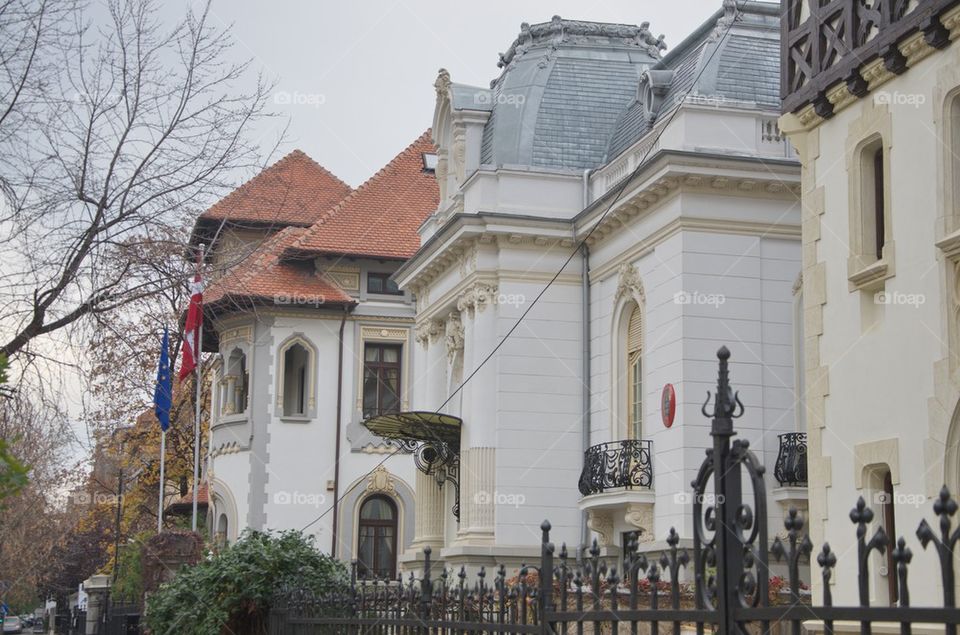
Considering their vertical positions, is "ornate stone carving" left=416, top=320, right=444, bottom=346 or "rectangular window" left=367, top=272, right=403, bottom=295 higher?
"rectangular window" left=367, top=272, right=403, bottom=295

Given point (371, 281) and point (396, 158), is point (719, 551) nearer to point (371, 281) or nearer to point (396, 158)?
point (371, 281)

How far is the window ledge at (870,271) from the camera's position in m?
13.6

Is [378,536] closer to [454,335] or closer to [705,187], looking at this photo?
[454,335]

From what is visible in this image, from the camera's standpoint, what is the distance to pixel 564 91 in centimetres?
2867

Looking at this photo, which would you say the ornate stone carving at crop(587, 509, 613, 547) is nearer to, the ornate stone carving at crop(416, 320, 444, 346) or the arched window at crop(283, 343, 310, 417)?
the ornate stone carving at crop(416, 320, 444, 346)

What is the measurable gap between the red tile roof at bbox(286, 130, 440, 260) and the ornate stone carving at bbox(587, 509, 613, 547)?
49.2 ft

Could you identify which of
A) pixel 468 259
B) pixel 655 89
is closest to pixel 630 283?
pixel 655 89

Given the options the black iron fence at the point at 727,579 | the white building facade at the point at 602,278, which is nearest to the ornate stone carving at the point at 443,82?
Result: the white building facade at the point at 602,278

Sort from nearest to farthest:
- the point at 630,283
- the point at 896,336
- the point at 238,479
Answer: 1. the point at 896,336
2. the point at 630,283
3. the point at 238,479

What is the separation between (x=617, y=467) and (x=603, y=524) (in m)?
1.50

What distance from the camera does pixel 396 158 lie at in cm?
4294

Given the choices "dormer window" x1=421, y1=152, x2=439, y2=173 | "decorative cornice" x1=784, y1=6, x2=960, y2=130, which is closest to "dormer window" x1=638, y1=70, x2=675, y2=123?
"decorative cornice" x1=784, y1=6, x2=960, y2=130

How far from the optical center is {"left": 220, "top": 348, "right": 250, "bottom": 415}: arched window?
3909 centimetres

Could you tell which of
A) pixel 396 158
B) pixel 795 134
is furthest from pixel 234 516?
pixel 795 134
